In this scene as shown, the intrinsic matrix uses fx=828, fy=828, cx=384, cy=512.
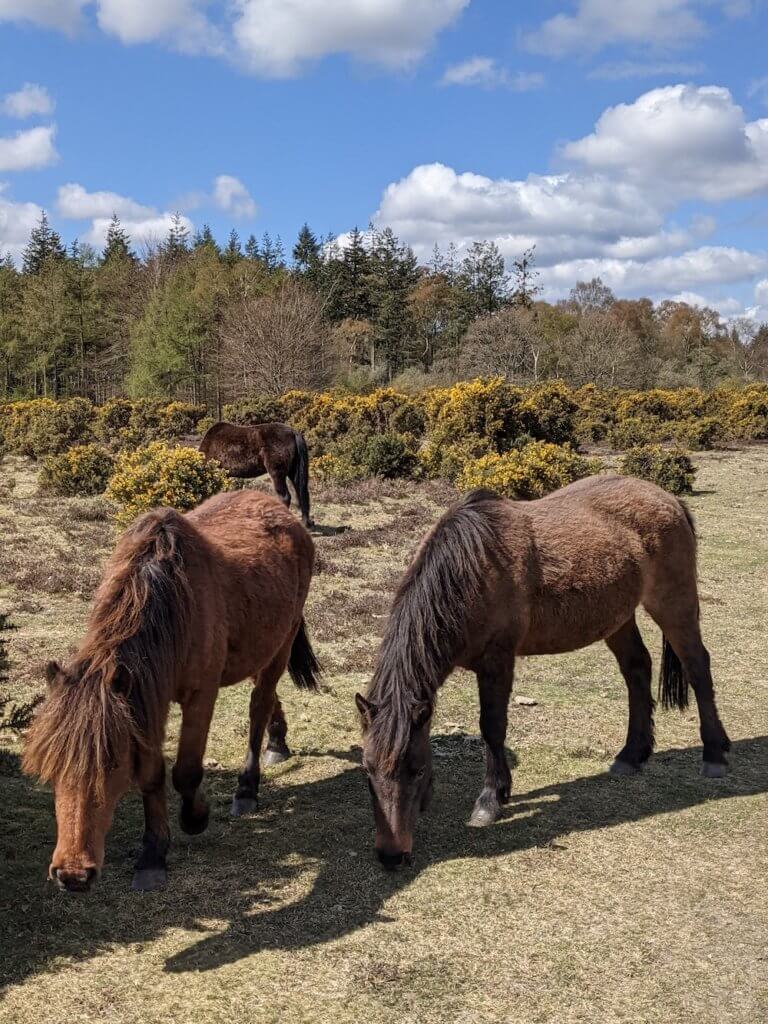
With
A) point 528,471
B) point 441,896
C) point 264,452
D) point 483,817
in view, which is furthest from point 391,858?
point 528,471

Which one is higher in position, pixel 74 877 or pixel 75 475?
pixel 75 475

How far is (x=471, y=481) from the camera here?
15203mm

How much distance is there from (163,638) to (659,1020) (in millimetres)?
2383

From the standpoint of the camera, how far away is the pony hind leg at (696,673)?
527 centimetres

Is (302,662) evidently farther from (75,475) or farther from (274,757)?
(75,475)

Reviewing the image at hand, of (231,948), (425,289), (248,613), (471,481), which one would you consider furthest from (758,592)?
(425,289)

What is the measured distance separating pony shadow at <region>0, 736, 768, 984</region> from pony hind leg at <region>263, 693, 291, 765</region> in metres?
0.23

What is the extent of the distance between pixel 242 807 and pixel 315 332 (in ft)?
115

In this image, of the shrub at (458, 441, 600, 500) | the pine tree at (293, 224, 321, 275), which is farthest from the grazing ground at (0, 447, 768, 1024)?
the pine tree at (293, 224, 321, 275)

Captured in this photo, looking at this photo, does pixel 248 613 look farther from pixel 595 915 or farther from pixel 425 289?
pixel 425 289

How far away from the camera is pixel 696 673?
5438 millimetres

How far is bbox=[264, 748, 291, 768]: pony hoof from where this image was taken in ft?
18.0

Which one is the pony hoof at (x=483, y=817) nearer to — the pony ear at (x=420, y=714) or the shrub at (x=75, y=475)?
the pony ear at (x=420, y=714)

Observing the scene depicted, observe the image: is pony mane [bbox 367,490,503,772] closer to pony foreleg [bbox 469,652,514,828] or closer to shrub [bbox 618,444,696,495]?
pony foreleg [bbox 469,652,514,828]
